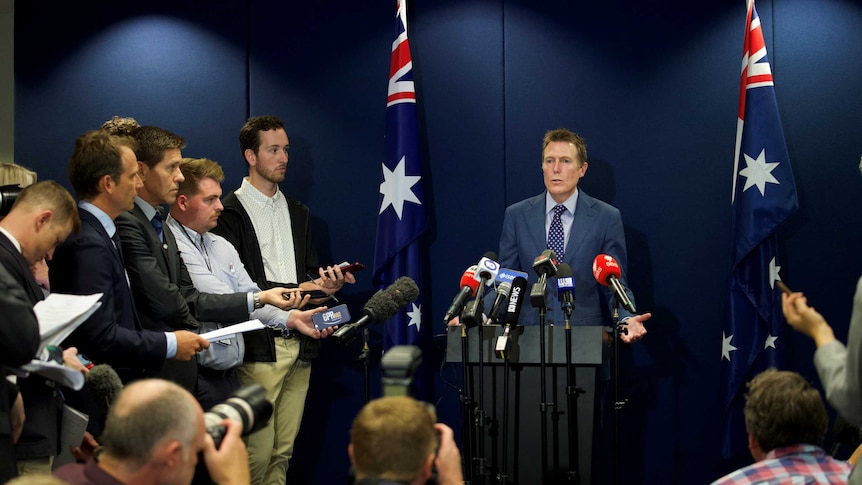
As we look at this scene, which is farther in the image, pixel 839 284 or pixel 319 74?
pixel 319 74

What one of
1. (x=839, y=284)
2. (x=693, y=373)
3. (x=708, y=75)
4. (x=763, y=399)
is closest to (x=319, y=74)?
(x=708, y=75)

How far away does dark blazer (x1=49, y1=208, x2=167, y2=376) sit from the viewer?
3.82 metres

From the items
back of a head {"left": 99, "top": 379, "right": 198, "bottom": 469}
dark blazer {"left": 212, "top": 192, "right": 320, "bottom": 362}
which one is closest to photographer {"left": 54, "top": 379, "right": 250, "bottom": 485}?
back of a head {"left": 99, "top": 379, "right": 198, "bottom": 469}

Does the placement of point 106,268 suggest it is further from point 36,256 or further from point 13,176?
point 13,176

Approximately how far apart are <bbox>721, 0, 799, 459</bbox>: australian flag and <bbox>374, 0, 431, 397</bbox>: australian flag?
71.5 inches

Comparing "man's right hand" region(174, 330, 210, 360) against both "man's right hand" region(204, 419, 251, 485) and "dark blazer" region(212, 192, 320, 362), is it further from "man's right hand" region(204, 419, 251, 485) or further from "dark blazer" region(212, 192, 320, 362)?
"man's right hand" region(204, 419, 251, 485)

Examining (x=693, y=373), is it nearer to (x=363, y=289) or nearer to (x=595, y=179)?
(x=595, y=179)

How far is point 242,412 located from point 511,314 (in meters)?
1.98

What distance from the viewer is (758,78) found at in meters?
5.66

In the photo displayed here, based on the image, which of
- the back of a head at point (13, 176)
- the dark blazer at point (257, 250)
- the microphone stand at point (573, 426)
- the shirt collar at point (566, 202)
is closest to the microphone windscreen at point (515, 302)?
the microphone stand at point (573, 426)

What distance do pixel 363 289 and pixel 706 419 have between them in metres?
2.23

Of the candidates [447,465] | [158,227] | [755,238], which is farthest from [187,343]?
[755,238]

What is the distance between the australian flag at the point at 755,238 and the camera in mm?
5598

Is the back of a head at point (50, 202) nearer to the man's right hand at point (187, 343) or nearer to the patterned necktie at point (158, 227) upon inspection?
the man's right hand at point (187, 343)
